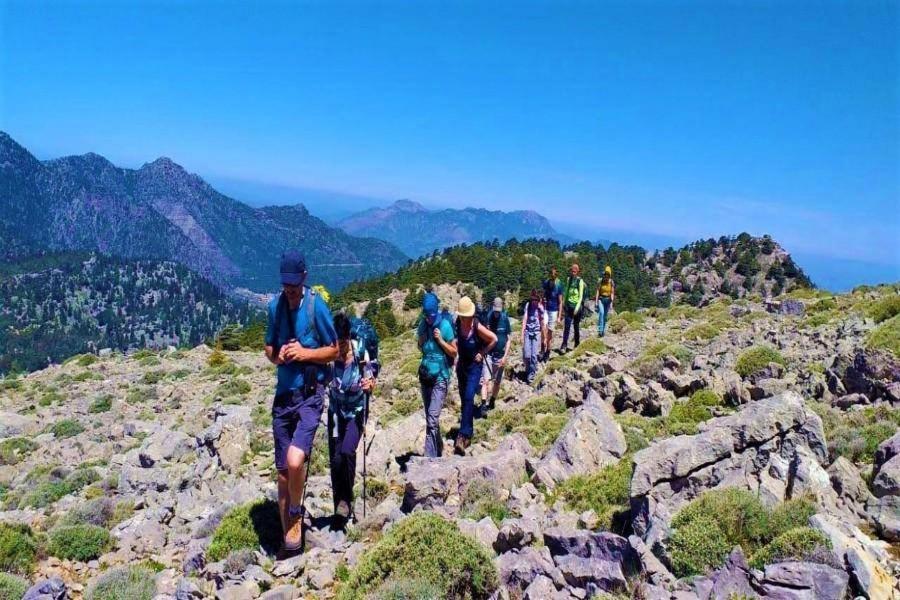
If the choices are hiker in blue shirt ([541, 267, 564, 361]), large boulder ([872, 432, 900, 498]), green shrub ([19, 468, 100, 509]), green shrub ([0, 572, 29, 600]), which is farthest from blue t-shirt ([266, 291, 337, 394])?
hiker in blue shirt ([541, 267, 564, 361])

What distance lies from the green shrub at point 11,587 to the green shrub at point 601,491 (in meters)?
5.71

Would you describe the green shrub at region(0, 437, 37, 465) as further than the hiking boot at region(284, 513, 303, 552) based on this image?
Yes

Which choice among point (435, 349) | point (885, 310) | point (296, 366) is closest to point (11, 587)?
point (296, 366)

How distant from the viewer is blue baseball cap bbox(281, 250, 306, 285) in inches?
227

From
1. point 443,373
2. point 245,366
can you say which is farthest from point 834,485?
point 245,366

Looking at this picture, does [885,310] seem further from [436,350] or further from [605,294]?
[436,350]

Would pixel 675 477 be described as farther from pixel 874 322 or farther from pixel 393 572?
pixel 874 322

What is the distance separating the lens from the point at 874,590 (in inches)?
148

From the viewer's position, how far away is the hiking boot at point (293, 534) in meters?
6.04

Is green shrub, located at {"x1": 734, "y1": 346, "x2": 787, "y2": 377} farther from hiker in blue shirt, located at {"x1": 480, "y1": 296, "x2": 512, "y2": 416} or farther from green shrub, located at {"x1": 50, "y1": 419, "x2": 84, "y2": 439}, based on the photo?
green shrub, located at {"x1": 50, "y1": 419, "x2": 84, "y2": 439}

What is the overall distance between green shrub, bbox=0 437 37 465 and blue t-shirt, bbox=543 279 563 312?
51.2ft

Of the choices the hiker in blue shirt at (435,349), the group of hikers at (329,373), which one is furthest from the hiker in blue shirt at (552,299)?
the hiker in blue shirt at (435,349)

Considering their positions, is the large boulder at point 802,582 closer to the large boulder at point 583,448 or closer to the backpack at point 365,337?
the large boulder at point 583,448

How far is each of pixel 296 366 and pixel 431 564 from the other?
2393 millimetres
